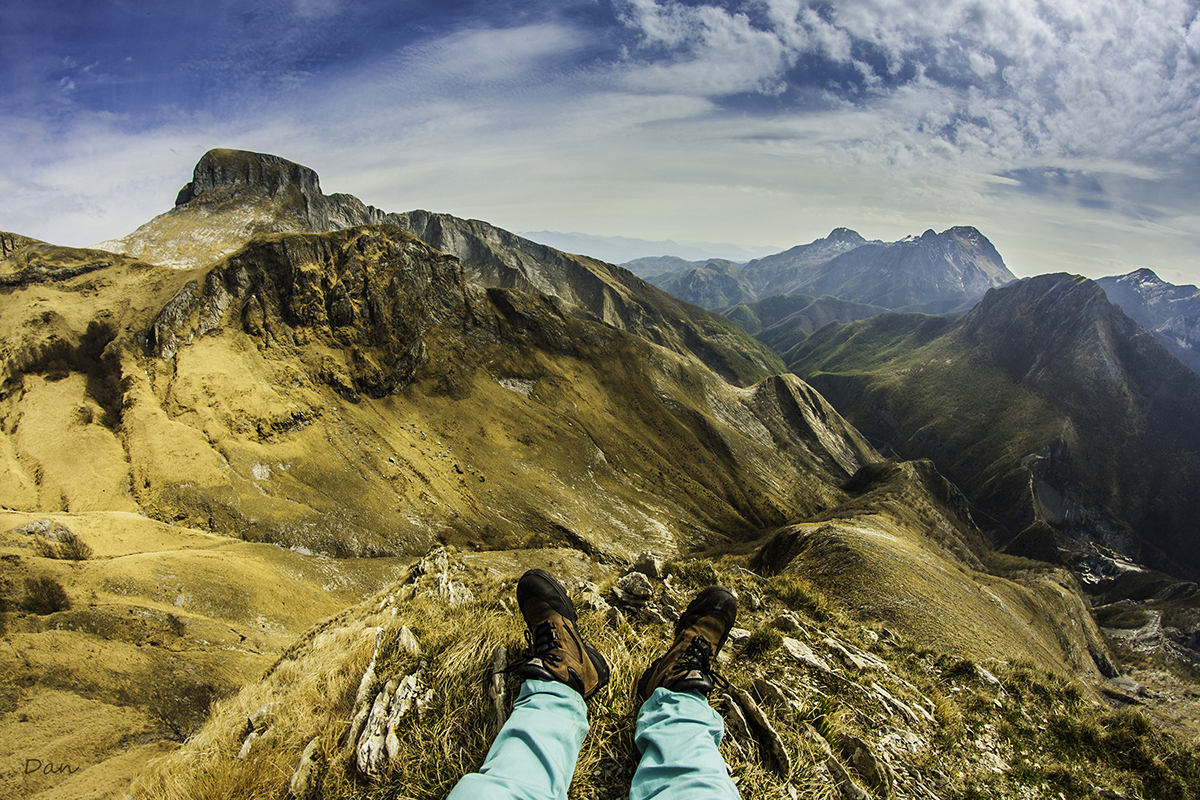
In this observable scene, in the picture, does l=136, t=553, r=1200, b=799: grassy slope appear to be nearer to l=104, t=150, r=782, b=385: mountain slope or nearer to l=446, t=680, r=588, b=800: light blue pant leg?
l=446, t=680, r=588, b=800: light blue pant leg

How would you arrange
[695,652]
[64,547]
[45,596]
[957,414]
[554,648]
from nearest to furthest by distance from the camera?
[554,648], [695,652], [45,596], [64,547], [957,414]

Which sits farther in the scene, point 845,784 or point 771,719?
point 771,719

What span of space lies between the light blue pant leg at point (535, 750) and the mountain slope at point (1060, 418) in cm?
12513

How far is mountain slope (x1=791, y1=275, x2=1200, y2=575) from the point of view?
352 ft

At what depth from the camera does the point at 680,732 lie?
12.6 ft

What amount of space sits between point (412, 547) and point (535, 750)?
36.5 metres

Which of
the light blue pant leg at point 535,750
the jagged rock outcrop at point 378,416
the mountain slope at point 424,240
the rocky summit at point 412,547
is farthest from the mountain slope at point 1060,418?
the light blue pant leg at point 535,750

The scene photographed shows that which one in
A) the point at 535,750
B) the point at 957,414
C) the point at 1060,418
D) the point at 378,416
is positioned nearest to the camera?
the point at 535,750

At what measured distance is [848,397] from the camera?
6693 inches

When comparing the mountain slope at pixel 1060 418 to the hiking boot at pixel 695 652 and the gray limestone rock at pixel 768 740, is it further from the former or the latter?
the gray limestone rock at pixel 768 740

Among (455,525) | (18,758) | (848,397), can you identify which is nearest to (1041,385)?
(848,397)

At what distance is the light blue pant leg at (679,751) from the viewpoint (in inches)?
132

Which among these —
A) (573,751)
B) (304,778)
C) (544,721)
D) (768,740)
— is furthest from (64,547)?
(768,740)

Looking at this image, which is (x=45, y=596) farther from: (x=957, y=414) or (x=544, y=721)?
(x=957, y=414)
